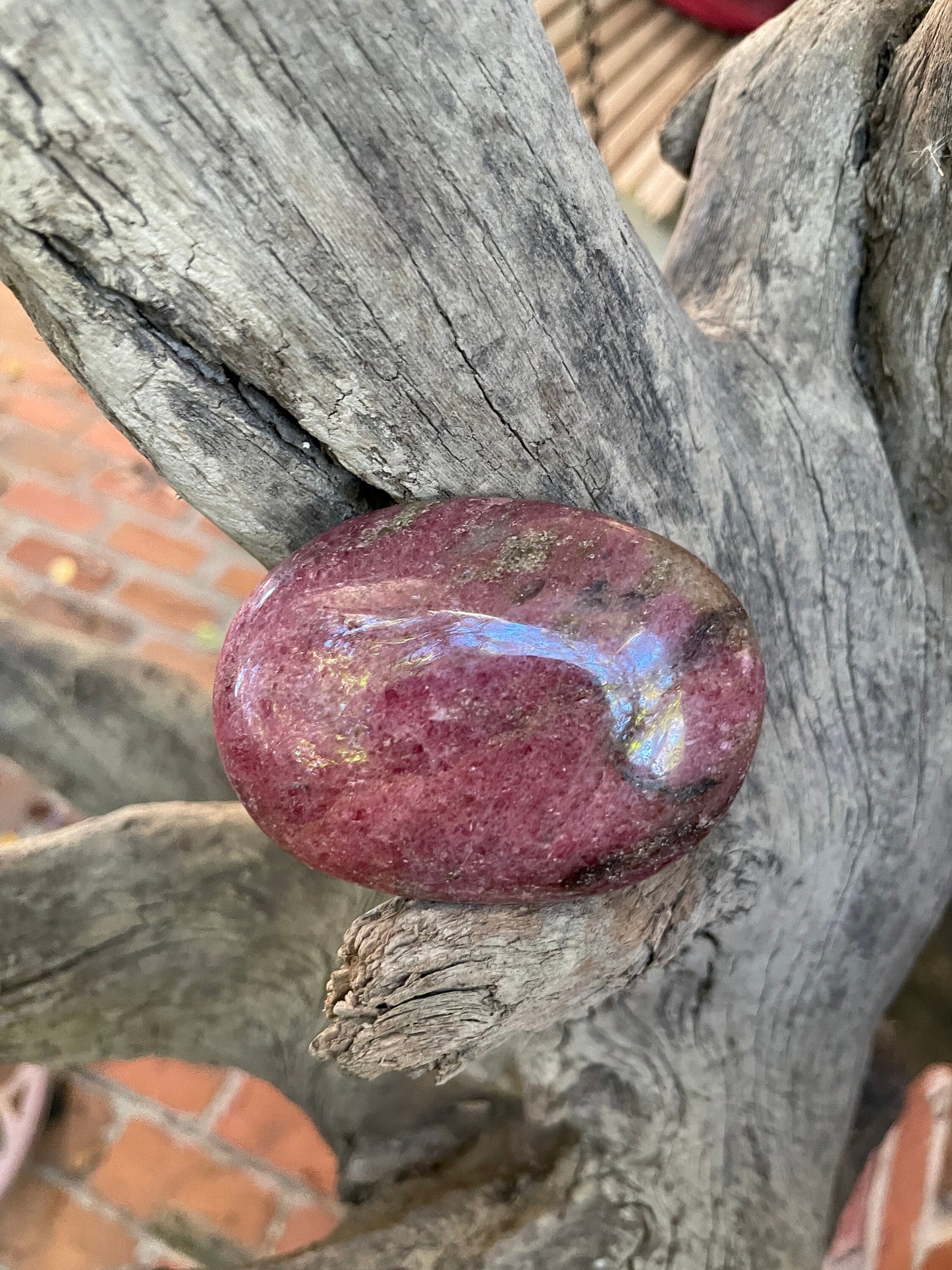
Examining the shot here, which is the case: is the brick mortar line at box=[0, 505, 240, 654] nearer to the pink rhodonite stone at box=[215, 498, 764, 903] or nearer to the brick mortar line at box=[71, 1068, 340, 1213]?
the brick mortar line at box=[71, 1068, 340, 1213]

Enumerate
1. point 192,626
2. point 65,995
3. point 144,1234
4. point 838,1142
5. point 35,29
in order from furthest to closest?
point 192,626 → point 144,1234 → point 838,1142 → point 65,995 → point 35,29

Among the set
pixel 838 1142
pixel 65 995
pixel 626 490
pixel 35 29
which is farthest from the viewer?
pixel 838 1142

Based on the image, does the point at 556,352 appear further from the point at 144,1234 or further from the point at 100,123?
the point at 144,1234

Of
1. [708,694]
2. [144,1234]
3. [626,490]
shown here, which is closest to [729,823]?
[708,694]

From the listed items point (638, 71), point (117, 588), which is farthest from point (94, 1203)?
point (638, 71)

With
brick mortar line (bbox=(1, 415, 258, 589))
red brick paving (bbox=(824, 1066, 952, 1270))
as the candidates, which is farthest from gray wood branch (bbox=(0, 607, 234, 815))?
red brick paving (bbox=(824, 1066, 952, 1270))

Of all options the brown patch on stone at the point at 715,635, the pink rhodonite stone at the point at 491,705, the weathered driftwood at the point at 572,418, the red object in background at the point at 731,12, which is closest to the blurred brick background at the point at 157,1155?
the weathered driftwood at the point at 572,418

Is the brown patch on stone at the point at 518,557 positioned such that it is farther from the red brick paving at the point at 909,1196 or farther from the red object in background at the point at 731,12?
the red object in background at the point at 731,12
